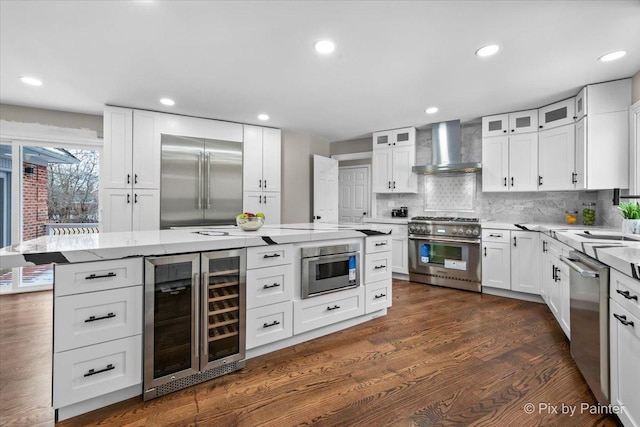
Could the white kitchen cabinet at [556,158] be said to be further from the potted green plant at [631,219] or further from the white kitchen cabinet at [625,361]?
the white kitchen cabinet at [625,361]

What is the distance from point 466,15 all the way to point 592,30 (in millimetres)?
1022

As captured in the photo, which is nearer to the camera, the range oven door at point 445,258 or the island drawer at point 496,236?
the island drawer at point 496,236

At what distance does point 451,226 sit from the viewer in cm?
432

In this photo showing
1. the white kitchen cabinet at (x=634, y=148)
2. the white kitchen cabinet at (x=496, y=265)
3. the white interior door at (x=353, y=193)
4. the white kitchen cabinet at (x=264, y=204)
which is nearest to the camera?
the white kitchen cabinet at (x=634, y=148)

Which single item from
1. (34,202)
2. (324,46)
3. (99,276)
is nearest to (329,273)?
(99,276)

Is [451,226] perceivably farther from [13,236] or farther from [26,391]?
[13,236]

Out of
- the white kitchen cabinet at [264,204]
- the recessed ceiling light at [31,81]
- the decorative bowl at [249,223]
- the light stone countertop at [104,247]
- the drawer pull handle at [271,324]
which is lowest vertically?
the drawer pull handle at [271,324]

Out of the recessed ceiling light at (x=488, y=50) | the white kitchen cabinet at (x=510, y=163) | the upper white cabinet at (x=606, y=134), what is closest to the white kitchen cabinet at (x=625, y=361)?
the recessed ceiling light at (x=488, y=50)

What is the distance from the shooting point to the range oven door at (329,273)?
256 centimetres

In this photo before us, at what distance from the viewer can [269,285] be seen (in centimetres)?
234

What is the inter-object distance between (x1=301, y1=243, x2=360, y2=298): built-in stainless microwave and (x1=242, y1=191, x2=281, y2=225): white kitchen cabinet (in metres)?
2.55

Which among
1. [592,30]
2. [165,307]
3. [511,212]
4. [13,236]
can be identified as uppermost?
[592,30]

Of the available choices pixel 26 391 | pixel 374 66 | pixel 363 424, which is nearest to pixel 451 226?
pixel 374 66

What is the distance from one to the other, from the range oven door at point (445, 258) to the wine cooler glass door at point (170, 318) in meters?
3.52
